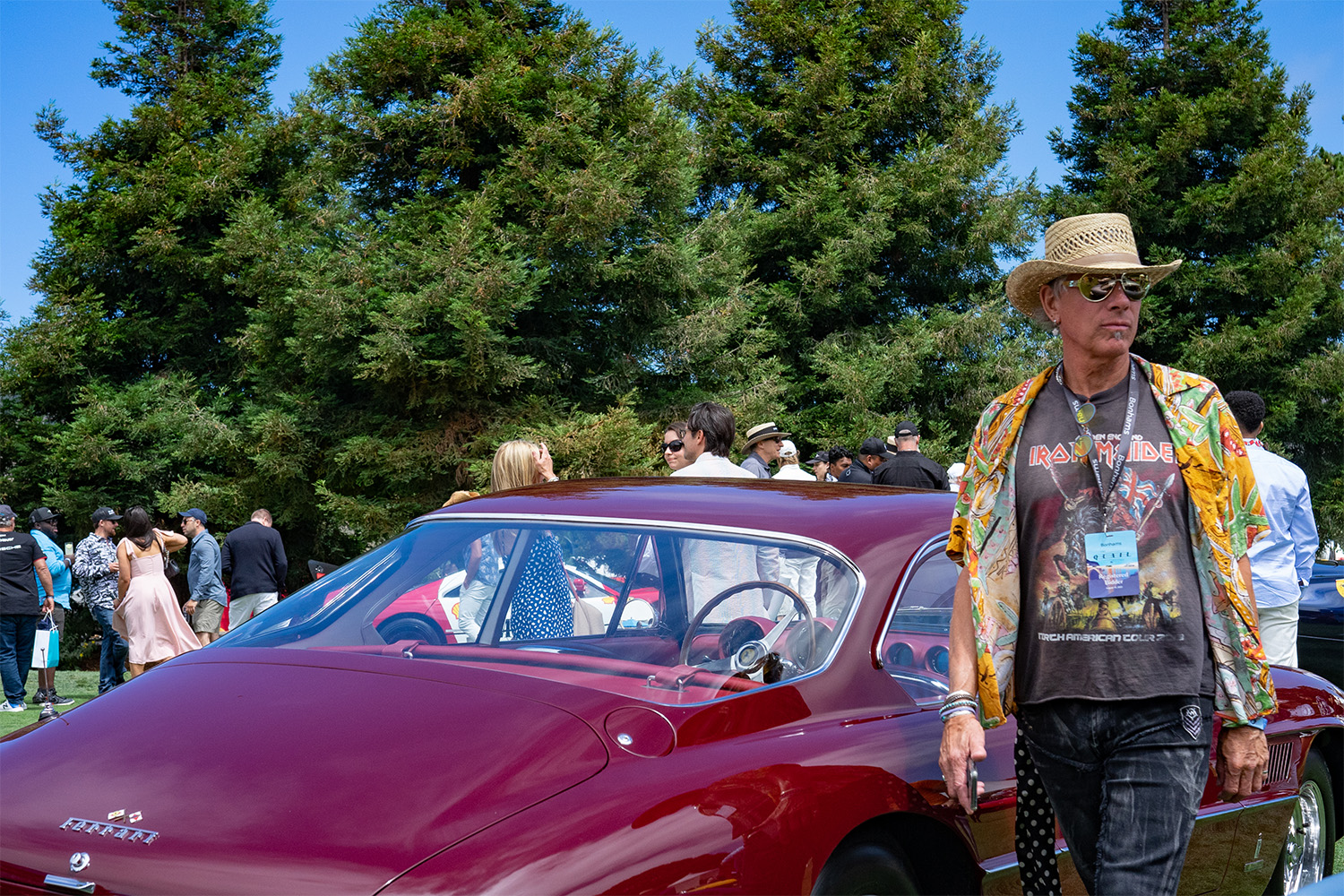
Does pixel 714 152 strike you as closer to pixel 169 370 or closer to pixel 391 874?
pixel 169 370

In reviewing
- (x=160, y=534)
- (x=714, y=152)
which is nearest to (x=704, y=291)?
(x=714, y=152)

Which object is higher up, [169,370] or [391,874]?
[169,370]

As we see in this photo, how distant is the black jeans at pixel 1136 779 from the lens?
7.80 feet

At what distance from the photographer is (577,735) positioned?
7.45 ft

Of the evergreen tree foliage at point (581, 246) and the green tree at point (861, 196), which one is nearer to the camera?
the evergreen tree foliage at point (581, 246)

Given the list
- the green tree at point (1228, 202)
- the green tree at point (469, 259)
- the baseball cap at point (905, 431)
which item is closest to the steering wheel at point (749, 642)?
the baseball cap at point (905, 431)

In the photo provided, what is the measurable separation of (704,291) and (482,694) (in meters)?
22.8

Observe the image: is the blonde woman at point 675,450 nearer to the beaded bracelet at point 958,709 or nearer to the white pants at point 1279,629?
the white pants at point 1279,629

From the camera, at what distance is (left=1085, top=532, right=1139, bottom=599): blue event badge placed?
2.45 meters

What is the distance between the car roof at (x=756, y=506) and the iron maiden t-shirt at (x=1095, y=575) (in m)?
0.51

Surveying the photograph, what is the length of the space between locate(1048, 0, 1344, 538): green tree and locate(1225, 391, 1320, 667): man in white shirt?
86.6ft

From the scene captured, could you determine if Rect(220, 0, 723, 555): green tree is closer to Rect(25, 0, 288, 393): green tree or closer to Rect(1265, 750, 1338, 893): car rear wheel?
Rect(25, 0, 288, 393): green tree

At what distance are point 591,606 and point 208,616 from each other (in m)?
11.1

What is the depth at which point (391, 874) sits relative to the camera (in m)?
1.90
